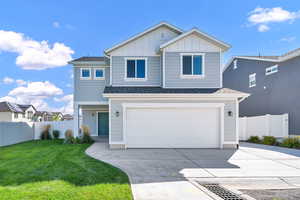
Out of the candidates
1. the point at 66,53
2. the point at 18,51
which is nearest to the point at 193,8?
the point at 66,53

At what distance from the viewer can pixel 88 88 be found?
Result: 12.9 m

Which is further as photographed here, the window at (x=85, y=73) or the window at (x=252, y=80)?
the window at (x=252, y=80)

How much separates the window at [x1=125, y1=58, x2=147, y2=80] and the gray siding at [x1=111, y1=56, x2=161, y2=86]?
0.24 metres

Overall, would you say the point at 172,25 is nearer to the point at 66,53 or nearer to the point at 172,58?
the point at 172,58

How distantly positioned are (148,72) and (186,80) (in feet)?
7.78

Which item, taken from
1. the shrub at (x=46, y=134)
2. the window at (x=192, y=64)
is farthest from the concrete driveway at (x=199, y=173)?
the shrub at (x=46, y=134)

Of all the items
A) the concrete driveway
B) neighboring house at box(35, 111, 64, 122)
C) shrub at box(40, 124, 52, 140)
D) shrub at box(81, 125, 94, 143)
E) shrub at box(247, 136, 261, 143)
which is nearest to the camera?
the concrete driveway

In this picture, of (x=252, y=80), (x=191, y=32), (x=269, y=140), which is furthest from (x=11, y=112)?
(x=269, y=140)

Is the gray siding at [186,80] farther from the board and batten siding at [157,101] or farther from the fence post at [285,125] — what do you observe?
the fence post at [285,125]

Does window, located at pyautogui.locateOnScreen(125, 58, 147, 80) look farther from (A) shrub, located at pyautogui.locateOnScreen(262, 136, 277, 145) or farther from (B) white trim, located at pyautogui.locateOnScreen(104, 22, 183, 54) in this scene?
(A) shrub, located at pyautogui.locateOnScreen(262, 136, 277, 145)

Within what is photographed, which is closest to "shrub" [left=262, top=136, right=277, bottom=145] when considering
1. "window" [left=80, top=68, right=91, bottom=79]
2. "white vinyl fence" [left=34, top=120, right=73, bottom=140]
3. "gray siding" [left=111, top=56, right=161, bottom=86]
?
"gray siding" [left=111, top=56, right=161, bottom=86]

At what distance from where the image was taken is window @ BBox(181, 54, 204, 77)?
11133mm

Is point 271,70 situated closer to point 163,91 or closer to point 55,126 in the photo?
point 163,91

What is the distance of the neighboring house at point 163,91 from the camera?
10.1 metres
